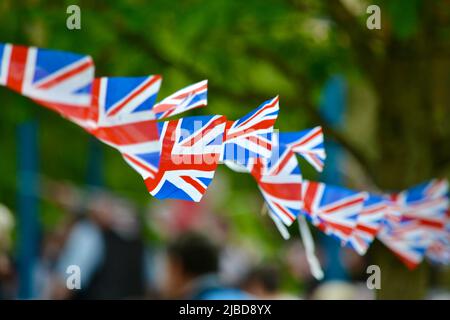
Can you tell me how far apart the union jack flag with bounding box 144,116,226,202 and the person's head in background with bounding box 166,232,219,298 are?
2358 mm

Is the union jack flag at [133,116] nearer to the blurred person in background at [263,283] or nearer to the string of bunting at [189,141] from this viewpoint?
the string of bunting at [189,141]

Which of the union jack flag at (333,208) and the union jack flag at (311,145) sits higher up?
the union jack flag at (311,145)

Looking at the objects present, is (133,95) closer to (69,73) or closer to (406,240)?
(69,73)

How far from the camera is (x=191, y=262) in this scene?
5.55 meters

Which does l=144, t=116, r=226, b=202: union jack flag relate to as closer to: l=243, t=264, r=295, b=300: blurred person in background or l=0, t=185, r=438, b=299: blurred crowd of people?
l=0, t=185, r=438, b=299: blurred crowd of people

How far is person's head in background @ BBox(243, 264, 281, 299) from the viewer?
6.17 metres

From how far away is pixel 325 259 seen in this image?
35.6 feet

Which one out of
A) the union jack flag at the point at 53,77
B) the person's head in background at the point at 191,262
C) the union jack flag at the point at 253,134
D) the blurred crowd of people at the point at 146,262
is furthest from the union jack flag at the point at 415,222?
the union jack flag at the point at 53,77

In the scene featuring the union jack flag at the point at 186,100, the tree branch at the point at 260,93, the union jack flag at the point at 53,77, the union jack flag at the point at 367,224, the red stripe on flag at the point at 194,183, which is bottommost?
the union jack flag at the point at 367,224

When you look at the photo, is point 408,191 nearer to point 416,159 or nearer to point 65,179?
point 416,159

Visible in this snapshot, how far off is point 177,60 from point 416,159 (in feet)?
4.11

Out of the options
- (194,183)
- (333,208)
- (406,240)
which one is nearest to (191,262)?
(406,240)

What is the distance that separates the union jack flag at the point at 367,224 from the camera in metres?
4.07
